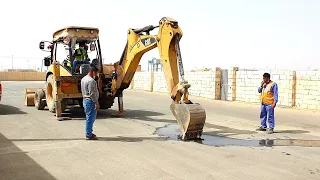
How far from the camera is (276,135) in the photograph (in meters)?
8.79

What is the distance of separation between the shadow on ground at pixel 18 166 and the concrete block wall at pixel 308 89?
13057 mm

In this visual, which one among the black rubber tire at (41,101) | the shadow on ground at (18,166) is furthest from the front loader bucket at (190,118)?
the black rubber tire at (41,101)

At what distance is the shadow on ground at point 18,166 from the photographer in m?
5.10

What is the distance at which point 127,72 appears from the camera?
11250 millimetres

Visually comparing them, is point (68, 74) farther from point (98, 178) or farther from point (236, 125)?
point (98, 178)

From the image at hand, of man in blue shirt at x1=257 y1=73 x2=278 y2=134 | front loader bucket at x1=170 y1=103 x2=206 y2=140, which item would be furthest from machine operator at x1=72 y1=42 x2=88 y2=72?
man in blue shirt at x1=257 y1=73 x2=278 y2=134

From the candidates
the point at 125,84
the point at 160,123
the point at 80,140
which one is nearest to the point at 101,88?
the point at 125,84

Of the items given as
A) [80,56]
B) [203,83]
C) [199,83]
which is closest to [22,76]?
[199,83]

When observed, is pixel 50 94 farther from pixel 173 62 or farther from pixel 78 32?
pixel 173 62

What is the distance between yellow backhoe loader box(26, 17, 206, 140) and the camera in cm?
789

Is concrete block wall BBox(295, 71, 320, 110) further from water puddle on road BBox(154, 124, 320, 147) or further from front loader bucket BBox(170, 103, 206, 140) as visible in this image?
front loader bucket BBox(170, 103, 206, 140)

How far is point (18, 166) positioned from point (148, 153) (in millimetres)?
2329

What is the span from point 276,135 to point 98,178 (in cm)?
545

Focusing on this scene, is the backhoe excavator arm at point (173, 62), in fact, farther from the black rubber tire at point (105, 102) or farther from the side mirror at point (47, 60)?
the side mirror at point (47, 60)
